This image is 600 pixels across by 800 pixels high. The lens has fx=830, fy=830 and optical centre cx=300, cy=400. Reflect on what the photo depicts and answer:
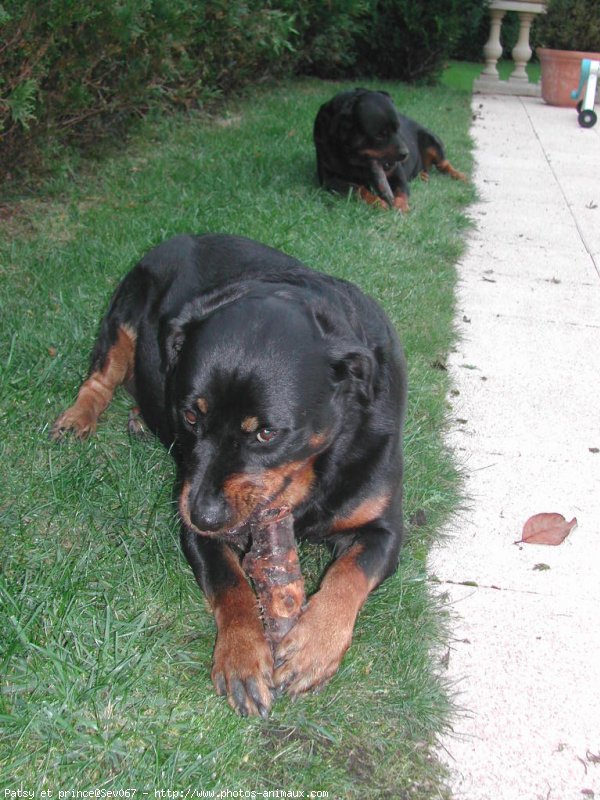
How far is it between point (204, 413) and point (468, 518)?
1361mm

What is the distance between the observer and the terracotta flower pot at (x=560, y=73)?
13422 mm

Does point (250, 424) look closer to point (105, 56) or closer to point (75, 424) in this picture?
point (75, 424)

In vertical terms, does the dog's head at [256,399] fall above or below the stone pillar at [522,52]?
above

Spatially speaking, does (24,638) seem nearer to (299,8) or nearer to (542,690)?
(542,690)

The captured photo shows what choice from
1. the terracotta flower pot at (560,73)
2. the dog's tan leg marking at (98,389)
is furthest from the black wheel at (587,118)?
the dog's tan leg marking at (98,389)

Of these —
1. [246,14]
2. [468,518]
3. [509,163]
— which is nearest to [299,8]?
[246,14]

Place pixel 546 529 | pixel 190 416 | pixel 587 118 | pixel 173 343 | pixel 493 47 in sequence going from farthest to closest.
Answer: pixel 493 47, pixel 587 118, pixel 546 529, pixel 173 343, pixel 190 416

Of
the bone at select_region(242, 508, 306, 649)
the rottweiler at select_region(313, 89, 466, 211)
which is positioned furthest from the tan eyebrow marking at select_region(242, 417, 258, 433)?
the rottweiler at select_region(313, 89, 466, 211)

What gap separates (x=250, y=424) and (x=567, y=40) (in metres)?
13.7

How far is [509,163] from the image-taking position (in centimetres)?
980

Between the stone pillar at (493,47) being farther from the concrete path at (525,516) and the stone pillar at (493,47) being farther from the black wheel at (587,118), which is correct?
the concrete path at (525,516)

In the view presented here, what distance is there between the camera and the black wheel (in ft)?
40.5

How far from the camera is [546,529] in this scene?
3.29 metres

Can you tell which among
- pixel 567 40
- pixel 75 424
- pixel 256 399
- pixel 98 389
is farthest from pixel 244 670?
pixel 567 40
